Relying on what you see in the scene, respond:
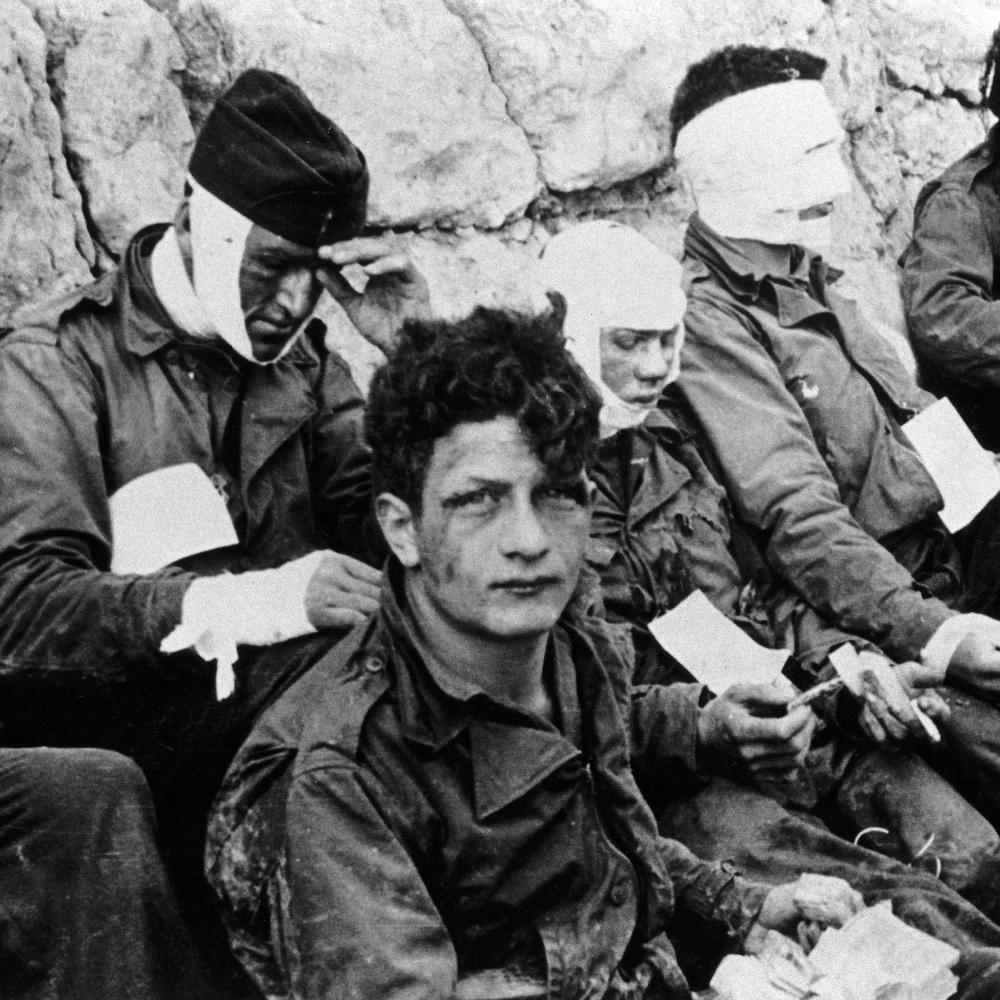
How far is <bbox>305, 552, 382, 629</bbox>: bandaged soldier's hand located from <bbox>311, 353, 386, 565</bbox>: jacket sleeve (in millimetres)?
553

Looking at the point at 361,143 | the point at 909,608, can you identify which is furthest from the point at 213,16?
the point at 909,608

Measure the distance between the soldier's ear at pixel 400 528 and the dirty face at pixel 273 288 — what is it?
1.01 metres

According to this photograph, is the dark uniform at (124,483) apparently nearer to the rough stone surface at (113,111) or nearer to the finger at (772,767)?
the rough stone surface at (113,111)

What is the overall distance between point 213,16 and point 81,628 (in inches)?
81.3

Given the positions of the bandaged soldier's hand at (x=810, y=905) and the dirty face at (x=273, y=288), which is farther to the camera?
the dirty face at (x=273, y=288)

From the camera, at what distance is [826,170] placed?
487 cm

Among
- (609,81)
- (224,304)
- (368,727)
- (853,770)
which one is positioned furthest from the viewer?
(609,81)

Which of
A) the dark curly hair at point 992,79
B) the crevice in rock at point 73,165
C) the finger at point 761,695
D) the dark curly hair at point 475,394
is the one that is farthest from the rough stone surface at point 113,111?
the dark curly hair at point 992,79

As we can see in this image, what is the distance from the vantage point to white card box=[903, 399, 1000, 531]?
4609 millimetres

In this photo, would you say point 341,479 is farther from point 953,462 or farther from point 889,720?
point 953,462

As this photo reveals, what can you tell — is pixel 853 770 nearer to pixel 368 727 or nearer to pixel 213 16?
pixel 368 727

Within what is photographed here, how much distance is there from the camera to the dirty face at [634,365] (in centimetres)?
406

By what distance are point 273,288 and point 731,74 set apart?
6.45 ft

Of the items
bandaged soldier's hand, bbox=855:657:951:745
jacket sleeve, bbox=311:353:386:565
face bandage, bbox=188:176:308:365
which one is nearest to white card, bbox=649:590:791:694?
bandaged soldier's hand, bbox=855:657:951:745
